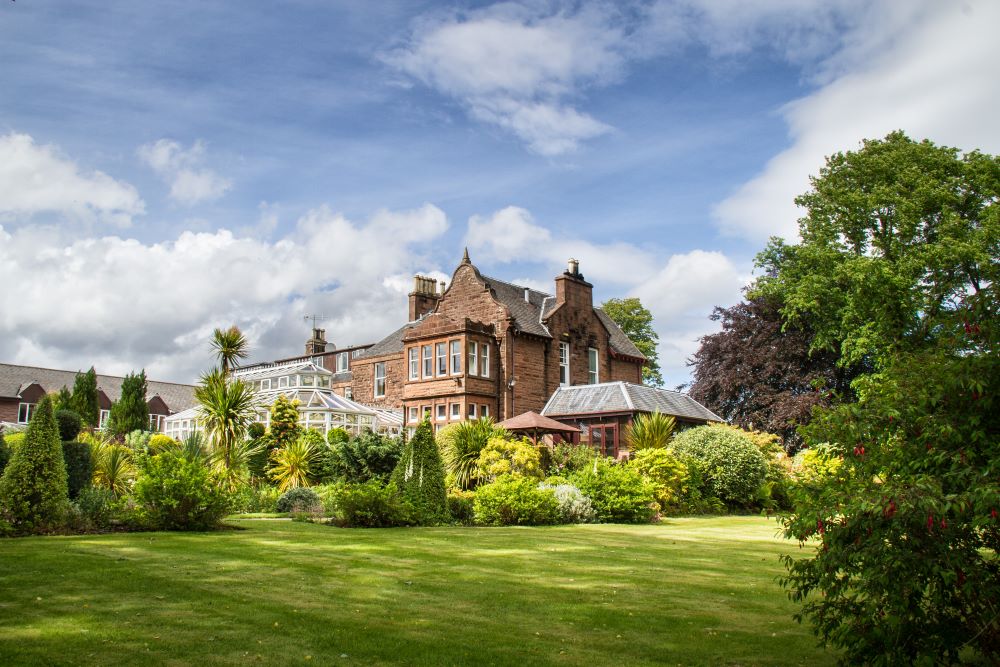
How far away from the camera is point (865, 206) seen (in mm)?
37969

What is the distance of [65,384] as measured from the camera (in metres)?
68.1

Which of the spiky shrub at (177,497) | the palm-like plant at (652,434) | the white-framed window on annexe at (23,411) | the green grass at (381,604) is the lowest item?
the green grass at (381,604)

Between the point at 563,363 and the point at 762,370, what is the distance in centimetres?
1183

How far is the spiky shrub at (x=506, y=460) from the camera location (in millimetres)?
25359

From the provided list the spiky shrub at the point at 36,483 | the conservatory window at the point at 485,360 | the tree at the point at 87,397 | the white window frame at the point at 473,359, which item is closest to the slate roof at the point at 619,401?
the conservatory window at the point at 485,360

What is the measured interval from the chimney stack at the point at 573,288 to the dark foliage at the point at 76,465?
91.5 ft

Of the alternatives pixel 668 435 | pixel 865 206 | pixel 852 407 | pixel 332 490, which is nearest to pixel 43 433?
pixel 332 490

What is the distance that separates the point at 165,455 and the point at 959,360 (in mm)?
15809

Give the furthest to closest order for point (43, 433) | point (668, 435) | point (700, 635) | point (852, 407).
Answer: point (668, 435), point (43, 433), point (700, 635), point (852, 407)

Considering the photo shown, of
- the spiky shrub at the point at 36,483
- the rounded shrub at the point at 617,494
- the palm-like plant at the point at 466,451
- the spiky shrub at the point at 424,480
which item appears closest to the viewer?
the spiky shrub at the point at 36,483

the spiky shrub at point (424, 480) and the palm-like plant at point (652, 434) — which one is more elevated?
the palm-like plant at point (652, 434)

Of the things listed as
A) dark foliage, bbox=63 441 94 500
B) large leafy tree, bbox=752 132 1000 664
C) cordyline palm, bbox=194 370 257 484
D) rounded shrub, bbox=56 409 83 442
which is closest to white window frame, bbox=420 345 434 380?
cordyline palm, bbox=194 370 257 484

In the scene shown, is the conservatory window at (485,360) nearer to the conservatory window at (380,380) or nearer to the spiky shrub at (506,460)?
the conservatory window at (380,380)

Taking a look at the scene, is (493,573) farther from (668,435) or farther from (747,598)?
(668,435)
